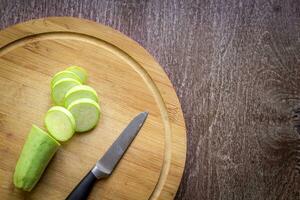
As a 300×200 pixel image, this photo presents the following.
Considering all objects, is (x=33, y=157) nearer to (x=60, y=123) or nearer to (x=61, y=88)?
(x=60, y=123)

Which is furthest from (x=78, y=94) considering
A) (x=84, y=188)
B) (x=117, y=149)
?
(x=84, y=188)

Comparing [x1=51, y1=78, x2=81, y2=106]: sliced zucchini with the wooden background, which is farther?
the wooden background

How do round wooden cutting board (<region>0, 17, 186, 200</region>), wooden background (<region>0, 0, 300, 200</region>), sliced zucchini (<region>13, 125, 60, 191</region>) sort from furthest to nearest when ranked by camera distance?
1. wooden background (<region>0, 0, 300, 200</region>)
2. round wooden cutting board (<region>0, 17, 186, 200</region>)
3. sliced zucchini (<region>13, 125, 60, 191</region>)

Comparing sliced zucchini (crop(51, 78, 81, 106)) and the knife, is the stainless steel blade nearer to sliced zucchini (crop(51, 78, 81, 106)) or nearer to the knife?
the knife

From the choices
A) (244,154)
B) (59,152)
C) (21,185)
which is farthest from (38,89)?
(244,154)

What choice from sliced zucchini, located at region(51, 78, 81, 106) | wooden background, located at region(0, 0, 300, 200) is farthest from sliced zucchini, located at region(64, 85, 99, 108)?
wooden background, located at region(0, 0, 300, 200)

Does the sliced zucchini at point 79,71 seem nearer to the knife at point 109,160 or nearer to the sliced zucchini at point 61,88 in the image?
the sliced zucchini at point 61,88
